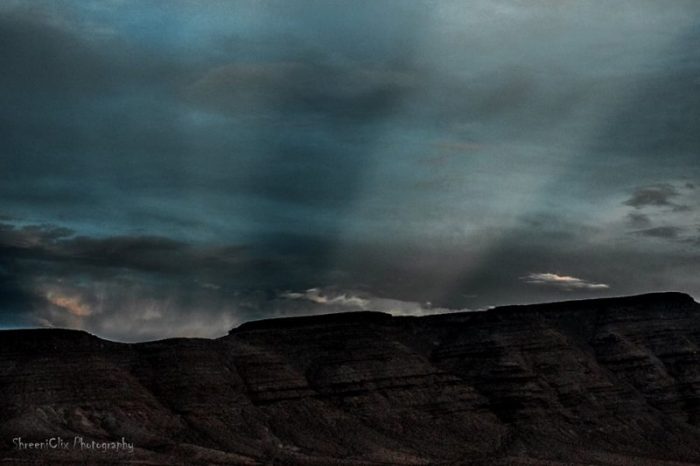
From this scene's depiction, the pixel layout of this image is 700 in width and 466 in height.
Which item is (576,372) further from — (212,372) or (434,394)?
(212,372)

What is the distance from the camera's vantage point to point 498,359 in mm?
148250

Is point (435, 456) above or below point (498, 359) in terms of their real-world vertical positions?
below

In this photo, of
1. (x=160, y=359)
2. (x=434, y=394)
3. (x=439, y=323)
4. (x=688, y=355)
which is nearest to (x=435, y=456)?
(x=434, y=394)

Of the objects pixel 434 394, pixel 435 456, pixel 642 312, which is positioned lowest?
pixel 435 456

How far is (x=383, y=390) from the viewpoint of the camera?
13525 cm

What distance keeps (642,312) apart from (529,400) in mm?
40564

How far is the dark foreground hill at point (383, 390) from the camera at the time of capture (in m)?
109

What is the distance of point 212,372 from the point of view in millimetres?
124500

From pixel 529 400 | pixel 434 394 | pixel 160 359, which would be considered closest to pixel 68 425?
pixel 160 359

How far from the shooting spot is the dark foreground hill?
357 ft

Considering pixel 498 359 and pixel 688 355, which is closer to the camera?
pixel 498 359

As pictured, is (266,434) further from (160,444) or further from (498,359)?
(498,359)

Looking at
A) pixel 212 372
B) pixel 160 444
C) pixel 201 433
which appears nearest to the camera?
pixel 160 444

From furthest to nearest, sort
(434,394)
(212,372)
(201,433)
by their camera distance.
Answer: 1. (434,394)
2. (212,372)
3. (201,433)
